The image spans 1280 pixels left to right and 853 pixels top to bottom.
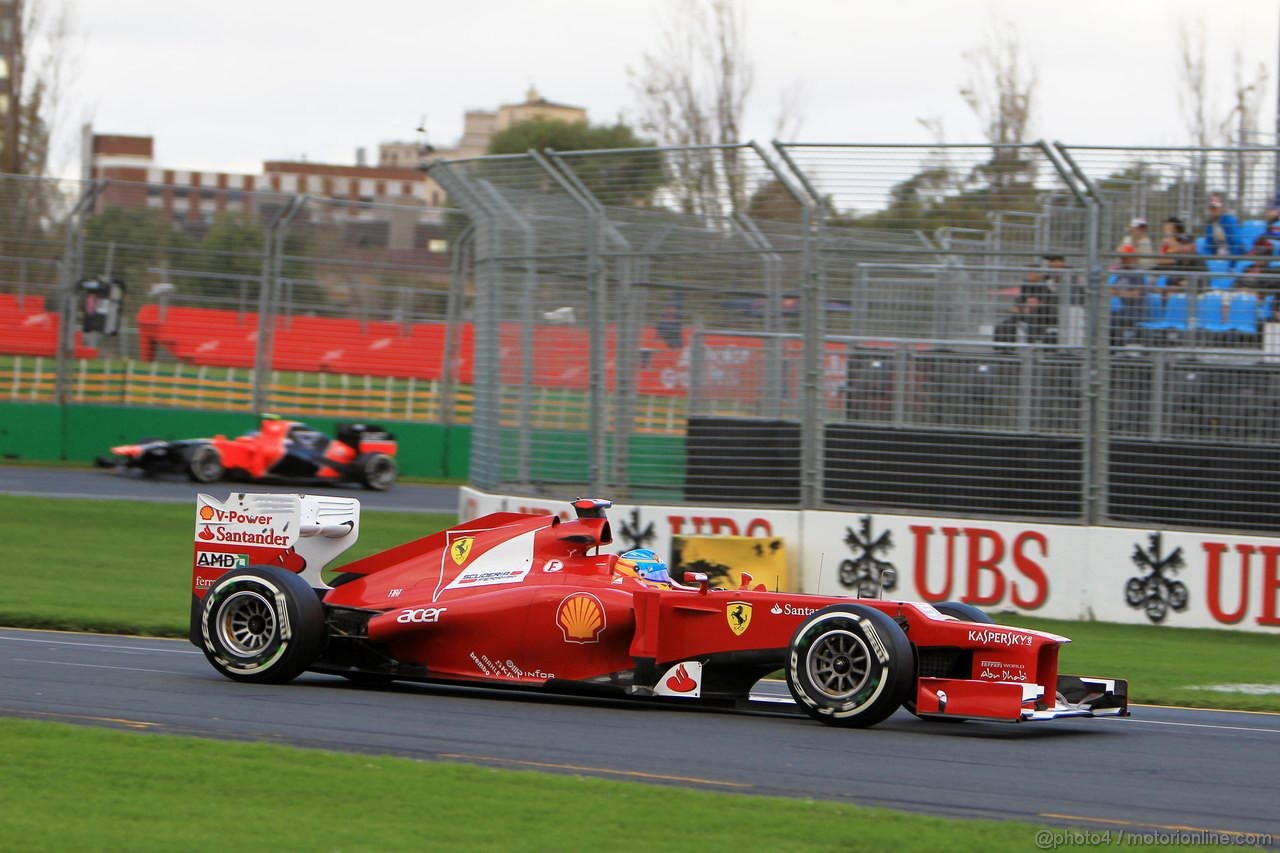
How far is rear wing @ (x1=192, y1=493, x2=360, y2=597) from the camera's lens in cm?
985

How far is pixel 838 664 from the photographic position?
8234 millimetres

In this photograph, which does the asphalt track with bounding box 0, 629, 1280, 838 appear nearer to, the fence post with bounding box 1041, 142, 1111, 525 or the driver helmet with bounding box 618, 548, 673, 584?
the driver helmet with bounding box 618, 548, 673, 584

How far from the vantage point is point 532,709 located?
890 centimetres

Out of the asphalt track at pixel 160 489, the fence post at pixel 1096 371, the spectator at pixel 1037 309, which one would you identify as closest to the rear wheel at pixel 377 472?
the asphalt track at pixel 160 489

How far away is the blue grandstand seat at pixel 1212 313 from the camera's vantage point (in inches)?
554

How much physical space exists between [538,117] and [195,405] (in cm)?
4058

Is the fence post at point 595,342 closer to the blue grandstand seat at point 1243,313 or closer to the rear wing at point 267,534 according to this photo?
the blue grandstand seat at point 1243,313

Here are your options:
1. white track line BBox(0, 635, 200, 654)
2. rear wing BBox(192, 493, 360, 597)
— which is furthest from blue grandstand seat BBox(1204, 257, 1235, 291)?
white track line BBox(0, 635, 200, 654)

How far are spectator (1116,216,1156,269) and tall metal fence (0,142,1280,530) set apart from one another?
20mm

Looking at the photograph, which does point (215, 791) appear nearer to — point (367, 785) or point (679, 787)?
point (367, 785)

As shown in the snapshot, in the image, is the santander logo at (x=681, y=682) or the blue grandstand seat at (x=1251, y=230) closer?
the santander logo at (x=681, y=682)

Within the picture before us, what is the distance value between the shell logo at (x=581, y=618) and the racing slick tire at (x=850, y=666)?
1.14 m

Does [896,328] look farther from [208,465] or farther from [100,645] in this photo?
[208,465]

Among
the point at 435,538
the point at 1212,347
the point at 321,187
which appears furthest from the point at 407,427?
the point at 321,187
